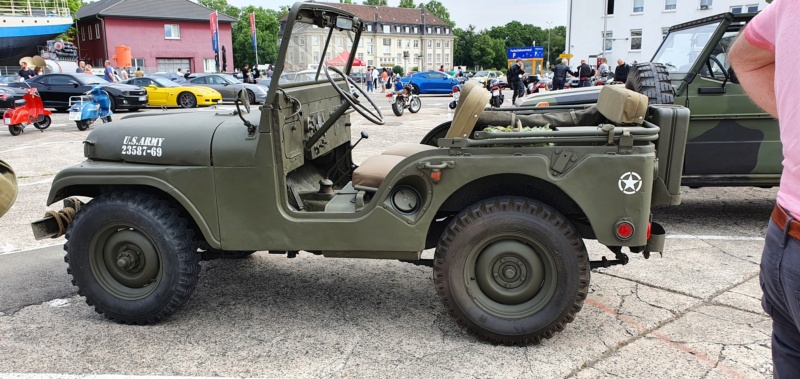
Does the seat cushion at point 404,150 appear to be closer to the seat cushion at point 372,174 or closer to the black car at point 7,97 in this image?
the seat cushion at point 372,174

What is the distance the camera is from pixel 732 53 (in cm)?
175

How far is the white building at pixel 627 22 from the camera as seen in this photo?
46.5 metres

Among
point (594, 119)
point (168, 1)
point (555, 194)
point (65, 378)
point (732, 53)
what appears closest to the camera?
point (732, 53)

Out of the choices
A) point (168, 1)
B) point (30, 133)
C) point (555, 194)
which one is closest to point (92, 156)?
point (555, 194)

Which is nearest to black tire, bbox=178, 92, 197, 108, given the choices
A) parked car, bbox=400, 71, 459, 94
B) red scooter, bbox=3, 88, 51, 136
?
red scooter, bbox=3, 88, 51, 136

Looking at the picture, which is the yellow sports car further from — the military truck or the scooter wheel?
the military truck

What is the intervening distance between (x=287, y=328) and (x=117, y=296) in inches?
42.6

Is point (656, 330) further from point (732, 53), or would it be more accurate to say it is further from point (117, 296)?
point (117, 296)

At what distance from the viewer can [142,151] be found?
12.3 feet

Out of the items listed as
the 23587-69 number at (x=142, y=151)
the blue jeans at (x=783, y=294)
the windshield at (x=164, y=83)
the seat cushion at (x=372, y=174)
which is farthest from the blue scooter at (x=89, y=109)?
the blue jeans at (x=783, y=294)

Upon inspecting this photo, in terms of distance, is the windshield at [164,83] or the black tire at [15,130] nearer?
the black tire at [15,130]

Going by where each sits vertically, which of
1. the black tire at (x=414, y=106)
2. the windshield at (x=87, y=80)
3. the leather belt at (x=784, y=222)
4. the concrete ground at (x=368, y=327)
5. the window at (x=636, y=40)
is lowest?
the concrete ground at (x=368, y=327)

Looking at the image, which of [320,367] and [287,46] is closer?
[320,367]

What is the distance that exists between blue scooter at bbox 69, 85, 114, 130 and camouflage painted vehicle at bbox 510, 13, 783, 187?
13340mm
